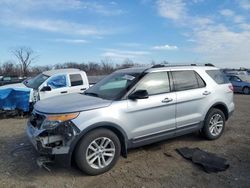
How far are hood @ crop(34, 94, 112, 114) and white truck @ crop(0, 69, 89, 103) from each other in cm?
465

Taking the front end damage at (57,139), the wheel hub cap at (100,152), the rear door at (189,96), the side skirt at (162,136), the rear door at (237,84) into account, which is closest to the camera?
the front end damage at (57,139)

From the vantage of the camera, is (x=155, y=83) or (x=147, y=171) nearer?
(x=147, y=171)

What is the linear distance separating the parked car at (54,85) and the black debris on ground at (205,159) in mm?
5528

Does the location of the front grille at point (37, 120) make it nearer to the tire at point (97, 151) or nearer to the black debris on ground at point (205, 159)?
the tire at point (97, 151)

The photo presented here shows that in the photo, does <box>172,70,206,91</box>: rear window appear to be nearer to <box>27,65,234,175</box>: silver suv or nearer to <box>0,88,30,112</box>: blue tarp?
<box>27,65,234,175</box>: silver suv

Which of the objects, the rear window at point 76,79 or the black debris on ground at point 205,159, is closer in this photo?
the black debris on ground at point 205,159

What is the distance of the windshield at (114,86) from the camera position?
4824 mm

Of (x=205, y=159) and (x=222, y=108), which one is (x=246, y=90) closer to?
(x=222, y=108)

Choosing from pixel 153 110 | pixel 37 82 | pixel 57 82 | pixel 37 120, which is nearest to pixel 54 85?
pixel 57 82

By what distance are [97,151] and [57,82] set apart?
20.0ft

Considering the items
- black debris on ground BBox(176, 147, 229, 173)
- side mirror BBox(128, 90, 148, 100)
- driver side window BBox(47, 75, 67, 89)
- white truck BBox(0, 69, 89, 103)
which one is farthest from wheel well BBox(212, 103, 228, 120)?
driver side window BBox(47, 75, 67, 89)

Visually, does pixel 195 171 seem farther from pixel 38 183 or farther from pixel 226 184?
pixel 38 183

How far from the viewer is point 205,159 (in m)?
4.88

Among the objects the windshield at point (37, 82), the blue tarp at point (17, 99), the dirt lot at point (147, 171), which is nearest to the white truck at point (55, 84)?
the windshield at point (37, 82)
